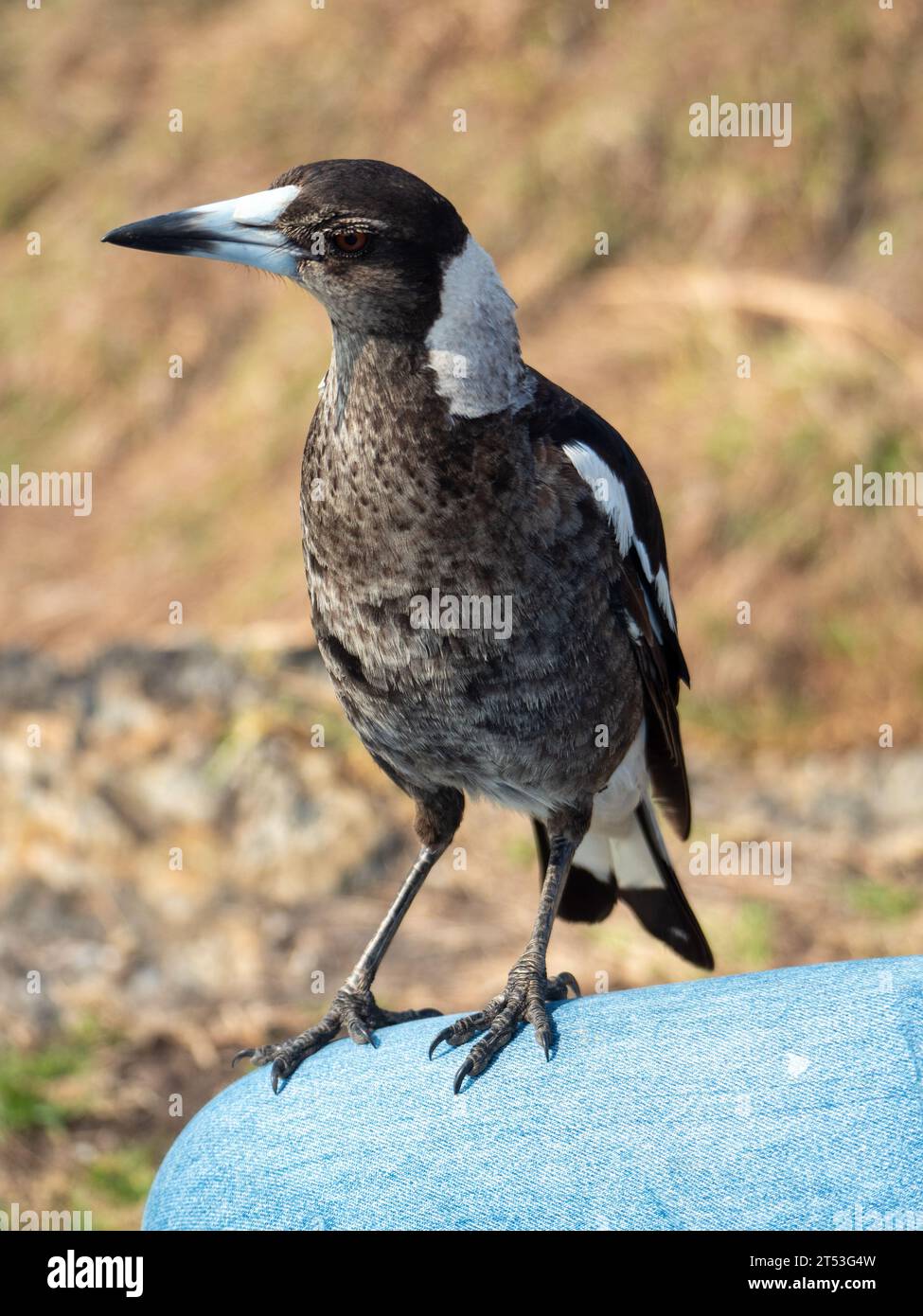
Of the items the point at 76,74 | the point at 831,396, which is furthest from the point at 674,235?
the point at 76,74

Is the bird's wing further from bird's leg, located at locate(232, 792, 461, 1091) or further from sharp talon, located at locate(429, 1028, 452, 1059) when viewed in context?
sharp talon, located at locate(429, 1028, 452, 1059)

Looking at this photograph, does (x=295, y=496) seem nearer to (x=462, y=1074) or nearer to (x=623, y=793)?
(x=623, y=793)

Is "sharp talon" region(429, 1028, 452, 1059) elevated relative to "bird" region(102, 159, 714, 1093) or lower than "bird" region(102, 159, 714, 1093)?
lower

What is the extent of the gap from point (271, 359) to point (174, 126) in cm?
226

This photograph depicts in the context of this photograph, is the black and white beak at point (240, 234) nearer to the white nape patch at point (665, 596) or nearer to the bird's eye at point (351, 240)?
the bird's eye at point (351, 240)

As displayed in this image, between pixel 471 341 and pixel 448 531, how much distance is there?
239 mm

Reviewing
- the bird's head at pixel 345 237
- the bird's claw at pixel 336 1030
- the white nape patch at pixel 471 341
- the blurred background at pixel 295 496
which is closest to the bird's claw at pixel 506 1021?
the bird's claw at pixel 336 1030

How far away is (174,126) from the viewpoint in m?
8.63

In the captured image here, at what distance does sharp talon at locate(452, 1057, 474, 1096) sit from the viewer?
1671mm

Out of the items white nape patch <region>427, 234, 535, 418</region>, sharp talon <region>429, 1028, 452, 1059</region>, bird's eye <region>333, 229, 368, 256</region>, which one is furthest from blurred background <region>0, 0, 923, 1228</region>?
bird's eye <region>333, 229, 368, 256</region>

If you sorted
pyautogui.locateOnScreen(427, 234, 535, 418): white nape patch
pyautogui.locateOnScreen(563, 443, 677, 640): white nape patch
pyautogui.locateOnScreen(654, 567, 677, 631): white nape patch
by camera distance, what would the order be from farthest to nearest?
pyautogui.locateOnScreen(654, 567, 677, 631): white nape patch
pyautogui.locateOnScreen(563, 443, 677, 640): white nape patch
pyautogui.locateOnScreen(427, 234, 535, 418): white nape patch

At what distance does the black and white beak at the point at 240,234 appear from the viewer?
1737mm

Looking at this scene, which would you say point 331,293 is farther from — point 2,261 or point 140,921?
point 2,261

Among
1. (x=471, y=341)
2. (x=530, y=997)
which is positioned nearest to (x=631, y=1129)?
(x=530, y=997)
